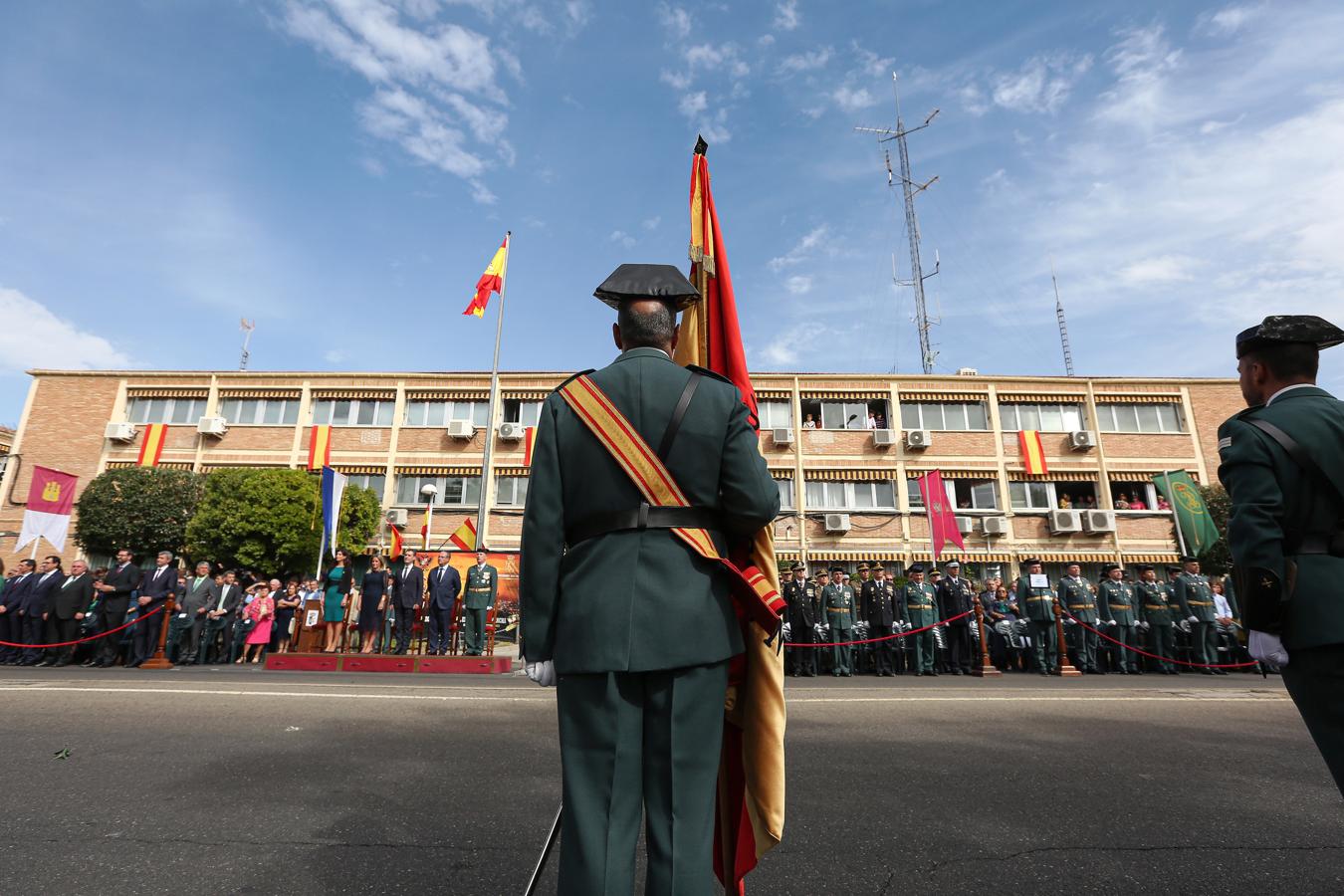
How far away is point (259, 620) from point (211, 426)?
21.1 m

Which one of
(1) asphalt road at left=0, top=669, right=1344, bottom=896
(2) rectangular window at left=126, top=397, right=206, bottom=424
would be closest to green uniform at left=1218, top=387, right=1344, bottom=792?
(1) asphalt road at left=0, top=669, right=1344, bottom=896

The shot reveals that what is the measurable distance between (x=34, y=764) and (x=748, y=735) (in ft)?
17.1

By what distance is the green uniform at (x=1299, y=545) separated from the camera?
2.20m

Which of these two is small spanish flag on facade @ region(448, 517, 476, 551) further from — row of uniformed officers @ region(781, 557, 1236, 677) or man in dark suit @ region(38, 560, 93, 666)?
row of uniformed officers @ region(781, 557, 1236, 677)

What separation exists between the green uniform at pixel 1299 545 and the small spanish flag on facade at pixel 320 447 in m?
33.4

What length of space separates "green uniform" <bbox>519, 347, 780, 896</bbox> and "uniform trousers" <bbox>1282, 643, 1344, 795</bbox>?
1.86 metres

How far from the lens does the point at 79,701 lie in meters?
7.30

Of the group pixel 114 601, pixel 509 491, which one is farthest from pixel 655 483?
pixel 509 491

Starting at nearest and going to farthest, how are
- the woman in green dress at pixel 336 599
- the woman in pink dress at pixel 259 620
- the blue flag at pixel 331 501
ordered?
1. the woman in green dress at pixel 336 599
2. the woman in pink dress at pixel 259 620
3. the blue flag at pixel 331 501

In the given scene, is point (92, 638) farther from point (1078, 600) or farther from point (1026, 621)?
point (1078, 600)

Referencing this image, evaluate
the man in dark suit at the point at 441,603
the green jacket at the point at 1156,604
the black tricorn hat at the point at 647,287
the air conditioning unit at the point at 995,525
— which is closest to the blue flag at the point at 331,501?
the man in dark suit at the point at 441,603

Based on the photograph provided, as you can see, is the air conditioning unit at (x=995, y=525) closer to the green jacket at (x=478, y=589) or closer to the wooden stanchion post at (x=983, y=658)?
the wooden stanchion post at (x=983, y=658)

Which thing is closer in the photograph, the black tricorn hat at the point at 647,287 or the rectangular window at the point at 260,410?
the black tricorn hat at the point at 647,287

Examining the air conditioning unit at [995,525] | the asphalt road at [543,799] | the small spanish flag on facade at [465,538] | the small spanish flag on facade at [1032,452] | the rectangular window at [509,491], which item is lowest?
the asphalt road at [543,799]
